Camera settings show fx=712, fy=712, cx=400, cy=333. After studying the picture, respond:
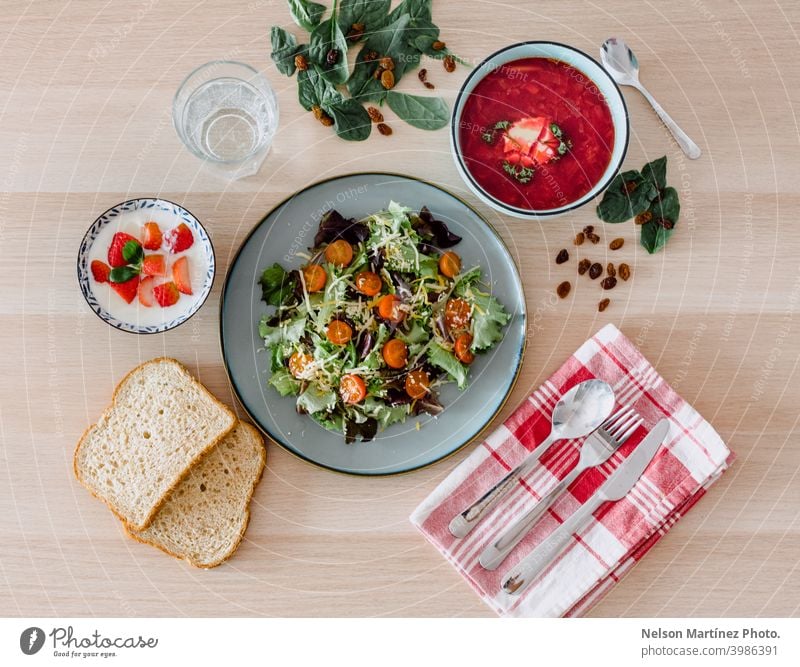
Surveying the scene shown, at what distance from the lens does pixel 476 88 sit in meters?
2.00

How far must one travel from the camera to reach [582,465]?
209cm

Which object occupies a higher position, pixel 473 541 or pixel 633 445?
pixel 633 445

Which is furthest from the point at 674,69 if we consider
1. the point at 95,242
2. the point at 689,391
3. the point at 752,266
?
the point at 95,242

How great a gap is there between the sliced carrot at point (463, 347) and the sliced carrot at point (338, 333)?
1.03 ft

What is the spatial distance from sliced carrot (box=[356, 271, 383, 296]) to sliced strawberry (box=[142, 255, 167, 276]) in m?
0.56

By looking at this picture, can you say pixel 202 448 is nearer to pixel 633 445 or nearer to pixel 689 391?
pixel 633 445

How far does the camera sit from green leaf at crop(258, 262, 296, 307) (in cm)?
203

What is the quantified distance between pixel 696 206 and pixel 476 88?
0.79 m

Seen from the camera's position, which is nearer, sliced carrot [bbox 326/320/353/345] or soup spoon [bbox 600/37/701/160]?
sliced carrot [bbox 326/320/353/345]

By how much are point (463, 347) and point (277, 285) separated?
56cm

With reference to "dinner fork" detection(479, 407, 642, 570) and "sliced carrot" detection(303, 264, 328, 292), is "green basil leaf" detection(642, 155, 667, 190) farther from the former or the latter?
"sliced carrot" detection(303, 264, 328, 292)

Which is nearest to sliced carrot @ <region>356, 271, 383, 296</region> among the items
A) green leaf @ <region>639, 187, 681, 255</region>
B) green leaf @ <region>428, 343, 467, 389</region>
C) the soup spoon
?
green leaf @ <region>428, 343, 467, 389</region>

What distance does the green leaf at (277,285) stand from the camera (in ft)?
6.64

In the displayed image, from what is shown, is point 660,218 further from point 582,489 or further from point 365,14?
point 365,14
